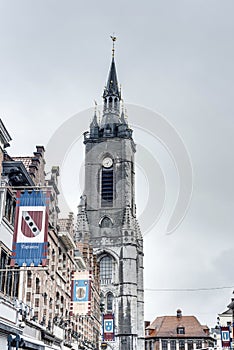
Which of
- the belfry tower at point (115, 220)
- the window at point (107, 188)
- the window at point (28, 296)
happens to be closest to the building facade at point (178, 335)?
the belfry tower at point (115, 220)

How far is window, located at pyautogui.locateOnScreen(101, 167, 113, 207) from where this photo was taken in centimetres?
11044

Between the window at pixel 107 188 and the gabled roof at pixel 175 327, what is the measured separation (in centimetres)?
2615

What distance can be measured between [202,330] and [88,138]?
156 ft

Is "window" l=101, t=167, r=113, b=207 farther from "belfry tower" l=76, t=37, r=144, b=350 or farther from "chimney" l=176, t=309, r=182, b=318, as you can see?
"chimney" l=176, t=309, r=182, b=318

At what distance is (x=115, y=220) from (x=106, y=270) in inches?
432

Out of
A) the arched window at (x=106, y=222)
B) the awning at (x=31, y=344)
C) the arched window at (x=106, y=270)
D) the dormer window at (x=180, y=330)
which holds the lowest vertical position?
the awning at (x=31, y=344)

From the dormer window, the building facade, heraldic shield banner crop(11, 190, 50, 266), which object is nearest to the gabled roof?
the building facade

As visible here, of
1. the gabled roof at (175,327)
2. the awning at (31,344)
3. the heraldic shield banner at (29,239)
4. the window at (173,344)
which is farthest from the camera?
the gabled roof at (175,327)

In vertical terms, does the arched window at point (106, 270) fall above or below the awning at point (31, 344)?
above

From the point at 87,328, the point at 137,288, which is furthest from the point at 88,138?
the point at 87,328

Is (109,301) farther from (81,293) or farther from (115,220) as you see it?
(81,293)

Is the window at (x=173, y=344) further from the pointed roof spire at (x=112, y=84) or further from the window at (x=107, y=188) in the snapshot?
the pointed roof spire at (x=112, y=84)

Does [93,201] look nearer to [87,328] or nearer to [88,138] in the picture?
[88,138]

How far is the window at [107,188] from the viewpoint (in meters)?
110
